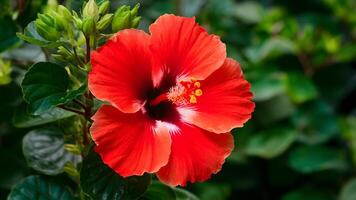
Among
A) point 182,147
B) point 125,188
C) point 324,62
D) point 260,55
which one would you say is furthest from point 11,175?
point 324,62

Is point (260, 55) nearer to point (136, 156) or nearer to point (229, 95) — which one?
point (229, 95)

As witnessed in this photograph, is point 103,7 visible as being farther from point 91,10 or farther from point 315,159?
point 315,159

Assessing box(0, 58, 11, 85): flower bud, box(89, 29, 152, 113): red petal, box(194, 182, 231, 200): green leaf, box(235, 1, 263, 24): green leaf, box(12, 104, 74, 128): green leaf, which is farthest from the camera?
box(235, 1, 263, 24): green leaf

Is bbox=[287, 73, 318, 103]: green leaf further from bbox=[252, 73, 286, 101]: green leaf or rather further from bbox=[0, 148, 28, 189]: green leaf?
bbox=[0, 148, 28, 189]: green leaf

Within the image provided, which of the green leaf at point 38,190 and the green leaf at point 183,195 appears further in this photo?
the green leaf at point 183,195

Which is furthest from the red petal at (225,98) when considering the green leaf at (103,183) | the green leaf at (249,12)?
the green leaf at (249,12)

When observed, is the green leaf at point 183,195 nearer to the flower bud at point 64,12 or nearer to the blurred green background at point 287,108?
the flower bud at point 64,12

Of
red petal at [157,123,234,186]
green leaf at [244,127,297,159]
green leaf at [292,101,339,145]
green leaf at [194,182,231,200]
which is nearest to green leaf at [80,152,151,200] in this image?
red petal at [157,123,234,186]
